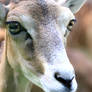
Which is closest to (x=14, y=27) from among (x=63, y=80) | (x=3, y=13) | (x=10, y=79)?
(x=3, y=13)

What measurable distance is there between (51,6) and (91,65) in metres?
4.70

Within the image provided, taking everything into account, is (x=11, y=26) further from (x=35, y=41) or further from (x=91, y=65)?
(x=91, y=65)

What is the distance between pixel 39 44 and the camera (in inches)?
137

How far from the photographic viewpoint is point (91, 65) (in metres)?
Result: 8.21

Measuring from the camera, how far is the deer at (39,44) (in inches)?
131

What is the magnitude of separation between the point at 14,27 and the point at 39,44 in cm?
31

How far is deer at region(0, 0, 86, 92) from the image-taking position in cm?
332

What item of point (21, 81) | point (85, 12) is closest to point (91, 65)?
point (85, 12)

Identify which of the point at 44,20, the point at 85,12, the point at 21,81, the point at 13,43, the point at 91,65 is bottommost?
the point at 91,65

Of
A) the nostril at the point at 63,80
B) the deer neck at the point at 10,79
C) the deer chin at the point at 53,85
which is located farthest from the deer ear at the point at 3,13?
the nostril at the point at 63,80

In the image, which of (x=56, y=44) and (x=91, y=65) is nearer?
(x=56, y=44)

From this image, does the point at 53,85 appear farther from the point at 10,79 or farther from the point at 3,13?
the point at 3,13

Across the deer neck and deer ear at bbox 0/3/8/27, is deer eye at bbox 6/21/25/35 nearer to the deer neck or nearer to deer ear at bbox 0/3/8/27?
deer ear at bbox 0/3/8/27

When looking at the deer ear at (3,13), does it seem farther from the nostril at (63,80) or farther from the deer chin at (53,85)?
the nostril at (63,80)
